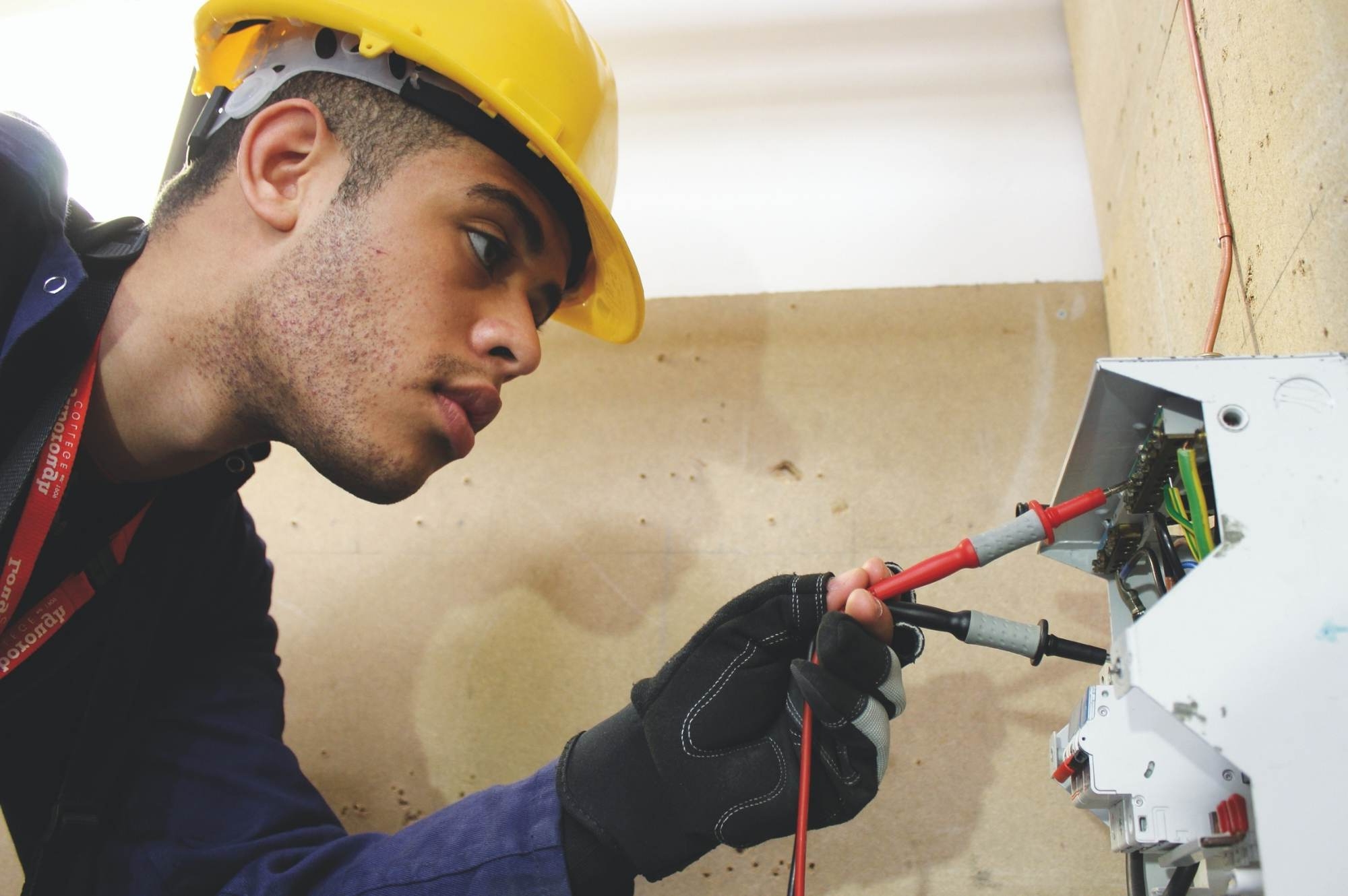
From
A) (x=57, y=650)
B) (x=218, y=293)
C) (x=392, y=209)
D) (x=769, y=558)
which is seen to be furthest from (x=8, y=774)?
(x=769, y=558)

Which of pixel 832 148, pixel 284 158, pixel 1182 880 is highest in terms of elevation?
pixel 832 148

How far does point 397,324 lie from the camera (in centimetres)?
87

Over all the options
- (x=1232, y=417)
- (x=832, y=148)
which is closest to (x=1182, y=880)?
(x=1232, y=417)

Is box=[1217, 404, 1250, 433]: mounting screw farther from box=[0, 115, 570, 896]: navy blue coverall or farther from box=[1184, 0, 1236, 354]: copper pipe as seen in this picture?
box=[0, 115, 570, 896]: navy blue coverall

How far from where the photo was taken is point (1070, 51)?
1.44 meters

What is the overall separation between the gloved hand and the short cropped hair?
21.4 inches

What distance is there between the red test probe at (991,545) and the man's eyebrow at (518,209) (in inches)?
19.5

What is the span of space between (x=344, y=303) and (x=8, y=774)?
0.70m

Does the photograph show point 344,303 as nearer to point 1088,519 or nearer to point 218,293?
point 218,293

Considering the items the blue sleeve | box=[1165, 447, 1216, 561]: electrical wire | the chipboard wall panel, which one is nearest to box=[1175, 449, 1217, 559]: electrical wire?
box=[1165, 447, 1216, 561]: electrical wire

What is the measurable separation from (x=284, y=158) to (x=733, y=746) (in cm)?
74

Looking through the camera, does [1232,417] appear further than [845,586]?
No

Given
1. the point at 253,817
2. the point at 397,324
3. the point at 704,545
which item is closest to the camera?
the point at 397,324

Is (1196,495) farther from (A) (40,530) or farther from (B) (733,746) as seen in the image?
(A) (40,530)
